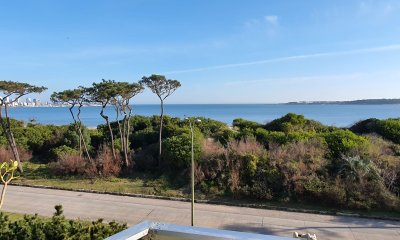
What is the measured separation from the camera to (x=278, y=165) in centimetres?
1634

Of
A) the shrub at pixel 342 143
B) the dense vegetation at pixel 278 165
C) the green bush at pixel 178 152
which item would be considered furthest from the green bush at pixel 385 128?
the green bush at pixel 178 152

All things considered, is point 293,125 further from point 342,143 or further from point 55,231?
point 55,231

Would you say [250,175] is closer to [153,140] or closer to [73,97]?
[153,140]

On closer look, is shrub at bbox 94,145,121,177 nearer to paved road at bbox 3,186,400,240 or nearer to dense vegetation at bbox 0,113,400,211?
dense vegetation at bbox 0,113,400,211

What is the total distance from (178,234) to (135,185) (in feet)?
45.2

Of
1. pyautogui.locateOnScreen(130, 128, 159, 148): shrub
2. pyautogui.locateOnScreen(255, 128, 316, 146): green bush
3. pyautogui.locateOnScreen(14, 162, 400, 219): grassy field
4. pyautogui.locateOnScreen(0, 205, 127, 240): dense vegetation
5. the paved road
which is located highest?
pyautogui.locateOnScreen(255, 128, 316, 146): green bush

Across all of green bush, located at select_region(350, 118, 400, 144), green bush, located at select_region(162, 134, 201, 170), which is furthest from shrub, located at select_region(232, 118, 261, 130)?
green bush, located at select_region(350, 118, 400, 144)

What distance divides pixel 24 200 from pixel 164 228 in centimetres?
1335

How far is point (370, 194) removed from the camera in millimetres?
14281

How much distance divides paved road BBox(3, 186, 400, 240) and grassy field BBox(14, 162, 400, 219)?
0.70m

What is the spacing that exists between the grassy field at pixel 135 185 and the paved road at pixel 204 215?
695 millimetres

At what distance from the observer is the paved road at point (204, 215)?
38.9 ft

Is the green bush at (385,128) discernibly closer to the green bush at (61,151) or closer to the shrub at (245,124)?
the shrub at (245,124)

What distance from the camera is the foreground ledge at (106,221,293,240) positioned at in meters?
3.30
